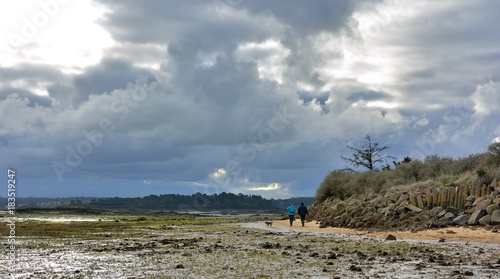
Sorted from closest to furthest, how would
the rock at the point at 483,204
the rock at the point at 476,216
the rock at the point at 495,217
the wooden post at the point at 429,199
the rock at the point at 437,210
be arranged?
the rock at the point at 495,217, the rock at the point at 476,216, the rock at the point at 483,204, the rock at the point at 437,210, the wooden post at the point at 429,199

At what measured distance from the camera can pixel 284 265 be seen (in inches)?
749

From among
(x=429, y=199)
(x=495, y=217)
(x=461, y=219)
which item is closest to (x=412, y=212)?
(x=429, y=199)

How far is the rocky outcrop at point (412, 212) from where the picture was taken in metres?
31.5

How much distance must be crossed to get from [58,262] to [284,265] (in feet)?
28.5

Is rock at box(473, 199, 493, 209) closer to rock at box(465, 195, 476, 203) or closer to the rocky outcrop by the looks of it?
the rocky outcrop

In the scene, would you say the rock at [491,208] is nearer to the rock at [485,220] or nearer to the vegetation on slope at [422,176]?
the rock at [485,220]

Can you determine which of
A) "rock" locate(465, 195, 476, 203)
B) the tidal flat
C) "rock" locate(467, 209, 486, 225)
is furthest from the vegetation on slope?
the tidal flat

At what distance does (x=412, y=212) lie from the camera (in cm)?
3725

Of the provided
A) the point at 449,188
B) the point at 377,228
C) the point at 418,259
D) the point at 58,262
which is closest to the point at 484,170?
the point at 449,188

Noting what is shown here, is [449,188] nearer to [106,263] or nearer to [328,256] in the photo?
[328,256]

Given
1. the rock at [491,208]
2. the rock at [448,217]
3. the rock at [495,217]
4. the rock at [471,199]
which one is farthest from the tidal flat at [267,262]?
the rock at [471,199]

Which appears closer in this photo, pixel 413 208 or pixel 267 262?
pixel 267 262

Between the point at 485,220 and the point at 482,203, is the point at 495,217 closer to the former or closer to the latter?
the point at 485,220

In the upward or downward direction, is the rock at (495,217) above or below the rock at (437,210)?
below
